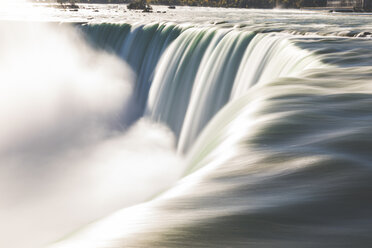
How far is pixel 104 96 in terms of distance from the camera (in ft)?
Answer: 67.2

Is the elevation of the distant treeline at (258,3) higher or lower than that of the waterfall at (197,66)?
higher

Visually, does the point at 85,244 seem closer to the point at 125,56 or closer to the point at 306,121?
the point at 306,121

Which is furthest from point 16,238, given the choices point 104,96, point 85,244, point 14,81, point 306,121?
point 14,81

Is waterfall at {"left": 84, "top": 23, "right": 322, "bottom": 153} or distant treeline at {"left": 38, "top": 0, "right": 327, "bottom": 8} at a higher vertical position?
distant treeline at {"left": 38, "top": 0, "right": 327, "bottom": 8}

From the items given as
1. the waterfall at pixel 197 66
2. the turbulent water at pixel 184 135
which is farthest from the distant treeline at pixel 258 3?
the waterfall at pixel 197 66

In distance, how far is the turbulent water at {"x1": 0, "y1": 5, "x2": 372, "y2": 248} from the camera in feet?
9.34

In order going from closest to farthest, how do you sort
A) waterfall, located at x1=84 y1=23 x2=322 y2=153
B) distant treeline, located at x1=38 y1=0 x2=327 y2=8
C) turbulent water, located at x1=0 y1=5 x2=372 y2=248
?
turbulent water, located at x1=0 y1=5 x2=372 y2=248, waterfall, located at x1=84 y1=23 x2=322 y2=153, distant treeline, located at x1=38 y1=0 x2=327 y2=8

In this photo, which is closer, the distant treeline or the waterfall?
the waterfall

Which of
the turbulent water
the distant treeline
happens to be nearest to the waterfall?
the turbulent water

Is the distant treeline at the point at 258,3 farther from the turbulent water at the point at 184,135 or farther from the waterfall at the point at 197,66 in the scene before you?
the waterfall at the point at 197,66

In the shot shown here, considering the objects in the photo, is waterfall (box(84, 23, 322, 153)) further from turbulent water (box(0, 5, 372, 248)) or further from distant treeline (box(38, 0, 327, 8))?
distant treeline (box(38, 0, 327, 8))

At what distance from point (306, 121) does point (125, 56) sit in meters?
14.6

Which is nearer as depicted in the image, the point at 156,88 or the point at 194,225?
the point at 194,225

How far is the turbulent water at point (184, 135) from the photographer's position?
2.85 m
